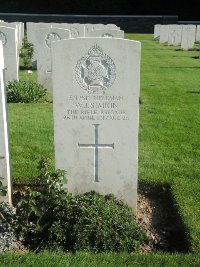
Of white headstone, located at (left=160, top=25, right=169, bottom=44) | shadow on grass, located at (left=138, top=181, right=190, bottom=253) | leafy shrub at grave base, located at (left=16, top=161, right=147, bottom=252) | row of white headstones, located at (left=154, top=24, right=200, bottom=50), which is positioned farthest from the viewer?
white headstone, located at (left=160, top=25, right=169, bottom=44)

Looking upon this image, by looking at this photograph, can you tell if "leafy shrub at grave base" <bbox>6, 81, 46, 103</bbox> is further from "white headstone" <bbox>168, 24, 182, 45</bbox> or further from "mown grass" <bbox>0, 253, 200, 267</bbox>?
"white headstone" <bbox>168, 24, 182, 45</bbox>

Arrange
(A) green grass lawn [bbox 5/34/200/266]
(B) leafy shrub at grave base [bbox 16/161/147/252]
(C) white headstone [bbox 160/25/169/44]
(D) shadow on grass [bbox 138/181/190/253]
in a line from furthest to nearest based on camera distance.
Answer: (C) white headstone [bbox 160/25/169/44] → (A) green grass lawn [bbox 5/34/200/266] → (D) shadow on grass [bbox 138/181/190/253] → (B) leafy shrub at grave base [bbox 16/161/147/252]

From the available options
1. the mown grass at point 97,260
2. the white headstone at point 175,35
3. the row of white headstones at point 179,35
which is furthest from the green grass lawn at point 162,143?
the white headstone at point 175,35

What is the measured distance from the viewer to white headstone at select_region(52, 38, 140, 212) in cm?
391

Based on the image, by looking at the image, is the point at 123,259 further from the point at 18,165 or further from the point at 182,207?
the point at 18,165

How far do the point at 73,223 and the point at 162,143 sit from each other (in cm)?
280

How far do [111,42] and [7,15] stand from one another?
3057cm

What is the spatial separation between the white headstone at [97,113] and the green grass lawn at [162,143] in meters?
0.72

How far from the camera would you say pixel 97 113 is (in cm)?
408

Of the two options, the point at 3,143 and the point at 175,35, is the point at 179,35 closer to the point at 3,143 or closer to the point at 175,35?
the point at 175,35

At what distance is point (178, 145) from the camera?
20.5 ft

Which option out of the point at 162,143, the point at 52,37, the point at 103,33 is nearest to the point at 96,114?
the point at 162,143

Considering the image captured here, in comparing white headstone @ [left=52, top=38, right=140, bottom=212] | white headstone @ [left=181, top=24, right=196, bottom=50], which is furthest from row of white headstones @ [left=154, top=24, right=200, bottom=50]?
white headstone @ [left=52, top=38, right=140, bottom=212]

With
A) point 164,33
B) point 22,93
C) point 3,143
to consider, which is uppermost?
point 164,33
